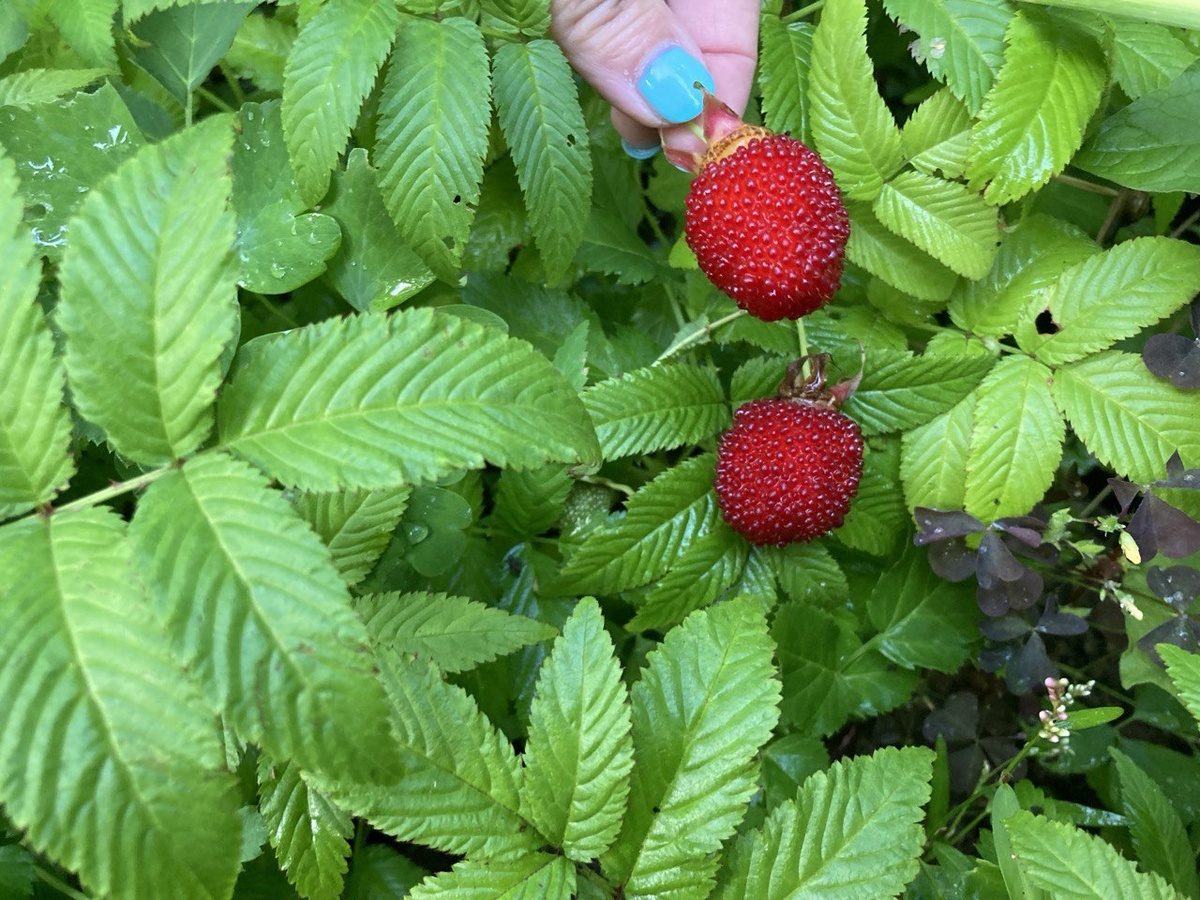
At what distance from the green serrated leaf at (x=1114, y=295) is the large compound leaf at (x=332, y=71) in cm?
109

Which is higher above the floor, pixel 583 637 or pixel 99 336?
pixel 99 336

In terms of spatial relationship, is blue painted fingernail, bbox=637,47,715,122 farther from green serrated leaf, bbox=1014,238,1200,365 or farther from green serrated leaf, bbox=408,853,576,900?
green serrated leaf, bbox=408,853,576,900

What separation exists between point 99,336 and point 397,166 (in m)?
0.56

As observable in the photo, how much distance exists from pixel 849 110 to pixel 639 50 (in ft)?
1.11

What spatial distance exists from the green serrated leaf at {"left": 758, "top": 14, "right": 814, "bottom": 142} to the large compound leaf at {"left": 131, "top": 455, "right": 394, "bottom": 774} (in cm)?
104

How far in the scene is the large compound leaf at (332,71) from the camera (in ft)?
3.77

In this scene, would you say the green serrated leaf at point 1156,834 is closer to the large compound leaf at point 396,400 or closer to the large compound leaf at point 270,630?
the large compound leaf at point 396,400

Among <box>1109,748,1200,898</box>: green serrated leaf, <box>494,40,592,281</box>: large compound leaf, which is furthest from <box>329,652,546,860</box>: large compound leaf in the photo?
<box>1109,748,1200,898</box>: green serrated leaf

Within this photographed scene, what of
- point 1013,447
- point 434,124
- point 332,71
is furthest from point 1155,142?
point 332,71

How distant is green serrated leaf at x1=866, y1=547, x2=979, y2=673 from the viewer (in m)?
1.49

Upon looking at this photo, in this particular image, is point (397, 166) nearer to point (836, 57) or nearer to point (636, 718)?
point (836, 57)

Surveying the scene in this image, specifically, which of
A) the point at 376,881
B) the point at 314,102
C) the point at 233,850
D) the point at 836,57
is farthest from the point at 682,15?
the point at 376,881

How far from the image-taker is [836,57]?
1287 millimetres

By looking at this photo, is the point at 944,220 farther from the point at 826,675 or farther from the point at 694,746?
the point at 694,746
